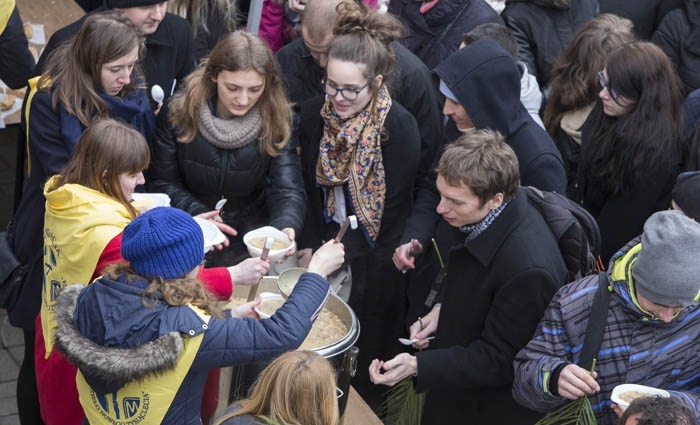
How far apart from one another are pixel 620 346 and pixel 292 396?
3.86ft

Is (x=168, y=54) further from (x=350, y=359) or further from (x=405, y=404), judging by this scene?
(x=405, y=404)

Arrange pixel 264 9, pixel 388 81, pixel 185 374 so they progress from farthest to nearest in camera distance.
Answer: pixel 264 9
pixel 388 81
pixel 185 374

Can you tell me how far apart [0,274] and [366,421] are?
5.52ft

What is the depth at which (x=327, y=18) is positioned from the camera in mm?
4492

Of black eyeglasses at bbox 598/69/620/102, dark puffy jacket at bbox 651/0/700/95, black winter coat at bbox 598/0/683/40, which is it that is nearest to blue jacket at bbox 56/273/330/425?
black eyeglasses at bbox 598/69/620/102

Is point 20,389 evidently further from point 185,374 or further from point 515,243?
point 515,243

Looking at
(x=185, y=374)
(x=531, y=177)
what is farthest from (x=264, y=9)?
(x=185, y=374)

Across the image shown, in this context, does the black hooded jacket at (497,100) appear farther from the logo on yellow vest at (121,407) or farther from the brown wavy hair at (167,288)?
the logo on yellow vest at (121,407)

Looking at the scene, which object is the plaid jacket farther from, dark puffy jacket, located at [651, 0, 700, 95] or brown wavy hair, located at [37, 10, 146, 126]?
dark puffy jacket, located at [651, 0, 700, 95]

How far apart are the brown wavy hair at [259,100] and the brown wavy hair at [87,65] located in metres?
0.36

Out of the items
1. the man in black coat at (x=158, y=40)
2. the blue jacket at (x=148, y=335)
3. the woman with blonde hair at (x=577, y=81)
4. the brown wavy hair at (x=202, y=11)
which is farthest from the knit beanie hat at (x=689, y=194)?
the brown wavy hair at (x=202, y=11)

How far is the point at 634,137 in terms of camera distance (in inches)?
162

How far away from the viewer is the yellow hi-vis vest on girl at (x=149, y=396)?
108 inches

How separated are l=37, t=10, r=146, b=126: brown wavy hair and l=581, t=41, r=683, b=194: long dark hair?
2.26m
